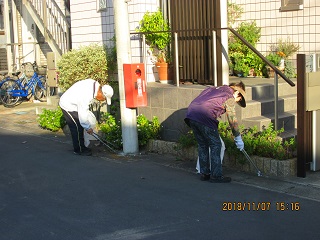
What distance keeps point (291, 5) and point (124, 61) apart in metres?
4.39

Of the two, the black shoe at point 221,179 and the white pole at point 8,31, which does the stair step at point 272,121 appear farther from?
the white pole at point 8,31

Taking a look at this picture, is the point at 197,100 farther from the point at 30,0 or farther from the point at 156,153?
the point at 30,0

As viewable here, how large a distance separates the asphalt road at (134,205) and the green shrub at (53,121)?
261 centimetres

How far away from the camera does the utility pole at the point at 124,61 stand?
377 inches

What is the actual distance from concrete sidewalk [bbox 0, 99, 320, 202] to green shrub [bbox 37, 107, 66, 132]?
4.8 inches

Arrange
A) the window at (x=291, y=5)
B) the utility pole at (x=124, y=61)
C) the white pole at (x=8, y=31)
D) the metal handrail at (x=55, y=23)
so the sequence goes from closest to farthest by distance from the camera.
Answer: the utility pole at (x=124, y=61) < the window at (x=291, y=5) < the metal handrail at (x=55, y=23) < the white pole at (x=8, y=31)

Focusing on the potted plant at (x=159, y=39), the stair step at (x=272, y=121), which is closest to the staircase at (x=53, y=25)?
the potted plant at (x=159, y=39)

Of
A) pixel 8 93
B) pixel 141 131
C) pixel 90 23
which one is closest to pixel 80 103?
pixel 141 131

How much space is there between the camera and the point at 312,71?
802 cm

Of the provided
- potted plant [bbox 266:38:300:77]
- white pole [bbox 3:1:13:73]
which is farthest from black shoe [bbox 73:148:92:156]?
white pole [bbox 3:1:13:73]

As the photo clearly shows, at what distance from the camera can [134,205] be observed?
6.90 m

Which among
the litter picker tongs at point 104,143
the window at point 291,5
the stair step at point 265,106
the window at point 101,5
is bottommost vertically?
the litter picker tongs at point 104,143

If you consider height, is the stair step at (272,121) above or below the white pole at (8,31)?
below

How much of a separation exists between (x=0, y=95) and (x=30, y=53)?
10.7 feet
